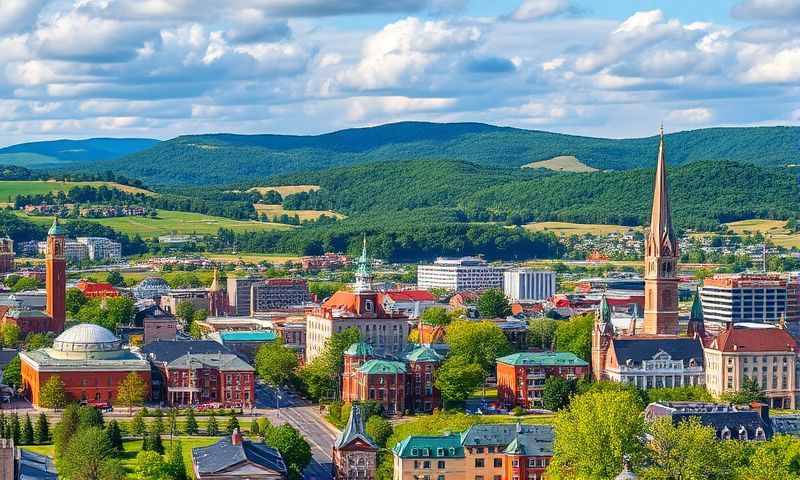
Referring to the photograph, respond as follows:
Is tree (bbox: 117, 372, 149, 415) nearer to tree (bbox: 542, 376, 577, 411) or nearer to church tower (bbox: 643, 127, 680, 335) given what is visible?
tree (bbox: 542, 376, 577, 411)

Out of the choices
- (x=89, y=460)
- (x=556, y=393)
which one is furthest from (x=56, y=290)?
(x=89, y=460)

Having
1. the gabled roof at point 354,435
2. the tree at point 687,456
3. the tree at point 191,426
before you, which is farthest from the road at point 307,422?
the tree at point 687,456

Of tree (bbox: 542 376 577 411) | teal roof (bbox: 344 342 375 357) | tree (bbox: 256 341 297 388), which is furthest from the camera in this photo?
tree (bbox: 256 341 297 388)

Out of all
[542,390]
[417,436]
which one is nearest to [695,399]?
[542,390]

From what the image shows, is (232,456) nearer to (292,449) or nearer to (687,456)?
(292,449)

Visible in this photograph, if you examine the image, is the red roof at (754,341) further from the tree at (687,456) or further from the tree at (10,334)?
the tree at (10,334)

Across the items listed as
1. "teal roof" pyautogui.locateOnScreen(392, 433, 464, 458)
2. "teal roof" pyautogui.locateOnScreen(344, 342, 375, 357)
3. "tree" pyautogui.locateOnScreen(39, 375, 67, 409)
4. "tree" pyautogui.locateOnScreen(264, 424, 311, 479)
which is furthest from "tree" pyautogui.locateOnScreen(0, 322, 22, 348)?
"teal roof" pyautogui.locateOnScreen(392, 433, 464, 458)
